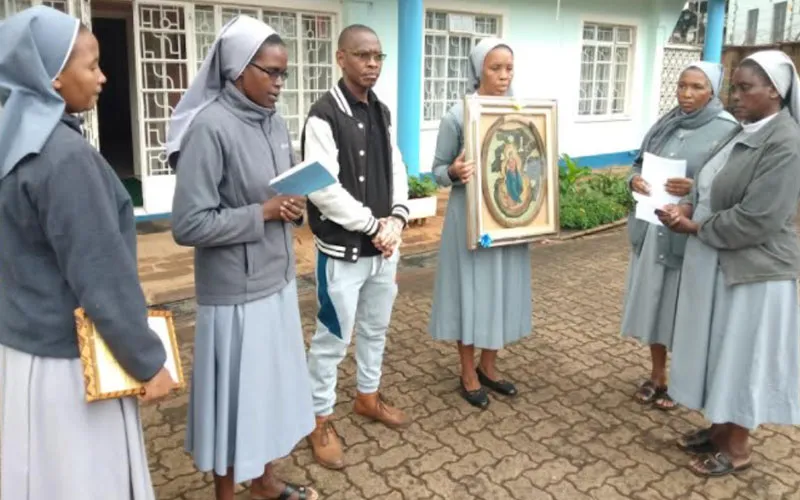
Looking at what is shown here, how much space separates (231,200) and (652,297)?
7.34ft

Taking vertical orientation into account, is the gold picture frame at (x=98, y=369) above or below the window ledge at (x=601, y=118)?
below

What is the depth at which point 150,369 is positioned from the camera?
5.63 ft

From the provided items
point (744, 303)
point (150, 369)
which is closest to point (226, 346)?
point (150, 369)

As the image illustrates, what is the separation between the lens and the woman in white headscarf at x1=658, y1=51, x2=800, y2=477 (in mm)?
2650

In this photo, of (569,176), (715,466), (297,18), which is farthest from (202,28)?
(715,466)

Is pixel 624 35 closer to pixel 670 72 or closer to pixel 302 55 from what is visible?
pixel 670 72

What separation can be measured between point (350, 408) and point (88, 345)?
6.57ft

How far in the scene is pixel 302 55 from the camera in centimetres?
802

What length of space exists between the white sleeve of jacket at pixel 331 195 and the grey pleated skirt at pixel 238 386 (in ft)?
1.64

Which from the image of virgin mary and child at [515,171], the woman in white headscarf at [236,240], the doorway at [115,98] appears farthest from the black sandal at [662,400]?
the doorway at [115,98]

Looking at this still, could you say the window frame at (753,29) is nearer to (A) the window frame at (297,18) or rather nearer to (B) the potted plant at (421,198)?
(A) the window frame at (297,18)

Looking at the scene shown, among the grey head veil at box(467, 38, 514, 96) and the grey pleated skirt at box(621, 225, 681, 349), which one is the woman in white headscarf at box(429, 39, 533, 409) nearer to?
the grey head veil at box(467, 38, 514, 96)

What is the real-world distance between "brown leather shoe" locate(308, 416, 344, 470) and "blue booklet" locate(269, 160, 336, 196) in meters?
1.24

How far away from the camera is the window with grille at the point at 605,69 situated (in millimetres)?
11547
